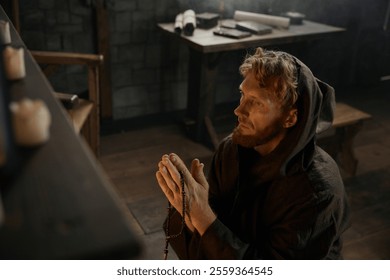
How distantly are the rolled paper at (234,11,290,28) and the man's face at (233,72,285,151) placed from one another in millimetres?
3155

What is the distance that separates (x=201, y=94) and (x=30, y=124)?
4.14 m

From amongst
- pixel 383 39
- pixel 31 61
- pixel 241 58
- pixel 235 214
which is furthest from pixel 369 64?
pixel 31 61

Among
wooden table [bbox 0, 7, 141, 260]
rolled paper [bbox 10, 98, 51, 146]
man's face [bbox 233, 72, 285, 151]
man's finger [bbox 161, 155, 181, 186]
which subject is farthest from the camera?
man's face [bbox 233, 72, 285, 151]

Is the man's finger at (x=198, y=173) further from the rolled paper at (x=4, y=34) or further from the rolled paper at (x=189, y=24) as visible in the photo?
the rolled paper at (x=189, y=24)

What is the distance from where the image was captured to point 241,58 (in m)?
5.84

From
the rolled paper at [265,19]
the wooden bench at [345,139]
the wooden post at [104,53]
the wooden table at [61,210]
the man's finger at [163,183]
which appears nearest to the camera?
the wooden table at [61,210]

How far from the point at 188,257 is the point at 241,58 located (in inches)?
156

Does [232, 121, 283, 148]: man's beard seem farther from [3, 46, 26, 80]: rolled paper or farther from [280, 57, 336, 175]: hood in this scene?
[3, 46, 26, 80]: rolled paper

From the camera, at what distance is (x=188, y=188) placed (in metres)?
1.94

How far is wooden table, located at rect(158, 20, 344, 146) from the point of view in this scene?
4.50m

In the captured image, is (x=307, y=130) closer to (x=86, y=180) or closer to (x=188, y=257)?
(x=188, y=257)

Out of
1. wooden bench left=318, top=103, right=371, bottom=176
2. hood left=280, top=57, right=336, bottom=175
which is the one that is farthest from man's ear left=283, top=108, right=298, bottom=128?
wooden bench left=318, top=103, right=371, bottom=176

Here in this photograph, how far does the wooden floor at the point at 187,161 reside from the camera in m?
3.72

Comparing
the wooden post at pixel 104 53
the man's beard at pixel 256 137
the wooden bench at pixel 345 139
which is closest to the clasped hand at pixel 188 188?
the man's beard at pixel 256 137
